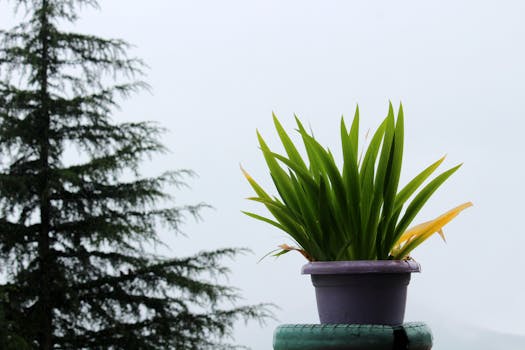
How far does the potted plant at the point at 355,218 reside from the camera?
2826 mm

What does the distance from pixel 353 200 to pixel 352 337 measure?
0.52 m

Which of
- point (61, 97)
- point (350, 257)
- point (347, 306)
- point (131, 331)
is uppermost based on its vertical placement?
point (61, 97)

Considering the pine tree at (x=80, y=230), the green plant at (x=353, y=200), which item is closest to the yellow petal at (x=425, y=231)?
the green plant at (x=353, y=200)

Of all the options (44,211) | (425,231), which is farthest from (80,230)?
(425,231)

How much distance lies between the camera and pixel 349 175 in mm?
2918

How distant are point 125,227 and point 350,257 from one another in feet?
24.5

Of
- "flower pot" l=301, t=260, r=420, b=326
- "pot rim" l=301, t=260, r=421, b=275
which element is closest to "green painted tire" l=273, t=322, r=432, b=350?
"flower pot" l=301, t=260, r=420, b=326

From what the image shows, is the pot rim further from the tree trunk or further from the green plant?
the tree trunk

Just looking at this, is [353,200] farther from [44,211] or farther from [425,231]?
[44,211]

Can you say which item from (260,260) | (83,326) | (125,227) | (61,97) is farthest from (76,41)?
(260,260)

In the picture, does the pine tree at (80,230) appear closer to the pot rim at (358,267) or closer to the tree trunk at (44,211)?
the tree trunk at (44,211)

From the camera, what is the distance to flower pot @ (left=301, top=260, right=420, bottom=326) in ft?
9.21

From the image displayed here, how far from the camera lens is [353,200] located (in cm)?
292

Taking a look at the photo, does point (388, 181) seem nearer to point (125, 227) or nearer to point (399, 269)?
point (399, 269)
